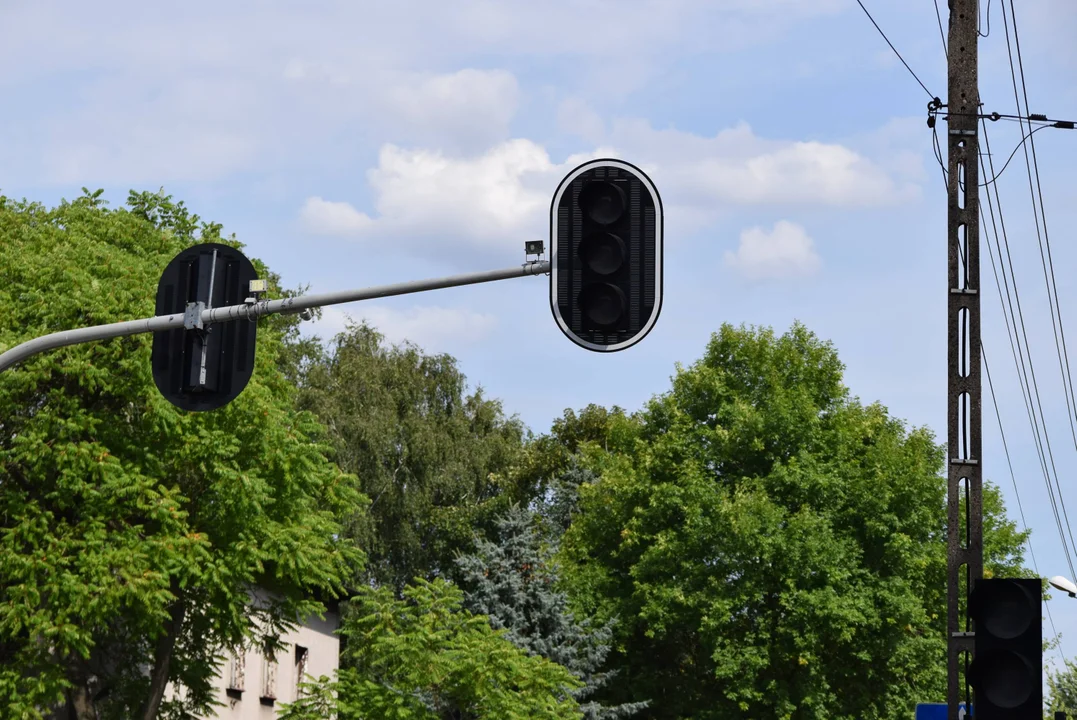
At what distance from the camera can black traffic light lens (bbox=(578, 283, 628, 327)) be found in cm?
763

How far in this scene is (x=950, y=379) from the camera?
1653 centimetres

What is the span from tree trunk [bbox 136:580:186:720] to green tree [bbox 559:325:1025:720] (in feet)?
45.2

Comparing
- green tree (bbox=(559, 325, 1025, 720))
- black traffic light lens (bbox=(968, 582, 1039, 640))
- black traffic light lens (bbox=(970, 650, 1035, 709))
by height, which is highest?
green tree (bbox=(559, 325, 1025, 720))

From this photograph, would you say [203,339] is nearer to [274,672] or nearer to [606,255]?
[606,255]

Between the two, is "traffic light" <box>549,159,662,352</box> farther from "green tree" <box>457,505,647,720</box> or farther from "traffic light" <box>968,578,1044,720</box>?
"green tree" <box>457,505,647,720</box>

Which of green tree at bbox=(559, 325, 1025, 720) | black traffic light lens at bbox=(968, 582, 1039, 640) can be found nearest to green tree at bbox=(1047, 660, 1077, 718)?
green tree at bbox=(559, 325, 1025, 720)

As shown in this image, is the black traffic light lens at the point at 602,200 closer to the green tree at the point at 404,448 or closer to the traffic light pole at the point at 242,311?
the traffic light pole at the point at 242,311

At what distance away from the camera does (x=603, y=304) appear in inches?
301

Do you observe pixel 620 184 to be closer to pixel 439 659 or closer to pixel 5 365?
pixel 5 365

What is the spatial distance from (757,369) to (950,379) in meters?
26.9

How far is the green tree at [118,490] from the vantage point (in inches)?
973

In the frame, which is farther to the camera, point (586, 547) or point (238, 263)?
point (586, 547)

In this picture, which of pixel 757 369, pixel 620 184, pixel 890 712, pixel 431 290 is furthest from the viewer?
pixel 757 369

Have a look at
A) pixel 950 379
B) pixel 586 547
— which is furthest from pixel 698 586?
pixel 950 379
